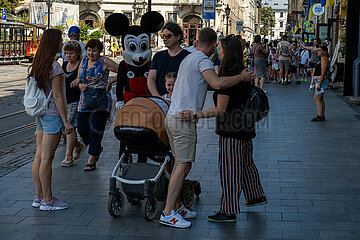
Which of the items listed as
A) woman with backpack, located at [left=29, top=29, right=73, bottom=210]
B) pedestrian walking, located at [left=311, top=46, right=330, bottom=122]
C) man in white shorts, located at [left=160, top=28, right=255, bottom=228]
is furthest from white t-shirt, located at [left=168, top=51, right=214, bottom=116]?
pedestrian walking, located at [left=311, top=46, right=330, bottom=122]

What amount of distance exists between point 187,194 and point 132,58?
2114mm

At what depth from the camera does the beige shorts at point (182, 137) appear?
5.14 metres

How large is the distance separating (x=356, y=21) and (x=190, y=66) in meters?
13.6

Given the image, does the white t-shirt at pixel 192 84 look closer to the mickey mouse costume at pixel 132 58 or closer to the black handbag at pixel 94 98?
the mickey mouse costume at pixel 132 58

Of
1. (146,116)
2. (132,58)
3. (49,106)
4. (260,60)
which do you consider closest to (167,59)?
(132,58)

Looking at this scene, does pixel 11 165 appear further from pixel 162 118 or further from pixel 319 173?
pixel 319 173

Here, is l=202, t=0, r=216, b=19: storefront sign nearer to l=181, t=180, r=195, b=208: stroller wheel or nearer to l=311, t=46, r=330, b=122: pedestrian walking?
l=311, t=46, r=330, b=122: pedestrian walking

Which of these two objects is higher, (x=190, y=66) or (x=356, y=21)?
(x=356, y=21)

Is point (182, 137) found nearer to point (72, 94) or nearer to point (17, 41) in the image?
point (72, 94)

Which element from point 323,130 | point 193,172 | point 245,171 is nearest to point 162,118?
point 245,171

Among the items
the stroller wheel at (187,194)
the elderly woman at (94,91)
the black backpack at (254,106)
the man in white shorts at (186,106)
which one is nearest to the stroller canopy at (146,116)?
the man in white shorts at (186,106)

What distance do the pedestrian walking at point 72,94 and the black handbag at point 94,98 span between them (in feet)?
1.11

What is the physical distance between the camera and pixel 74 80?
7809 mm

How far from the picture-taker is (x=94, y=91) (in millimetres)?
7660
